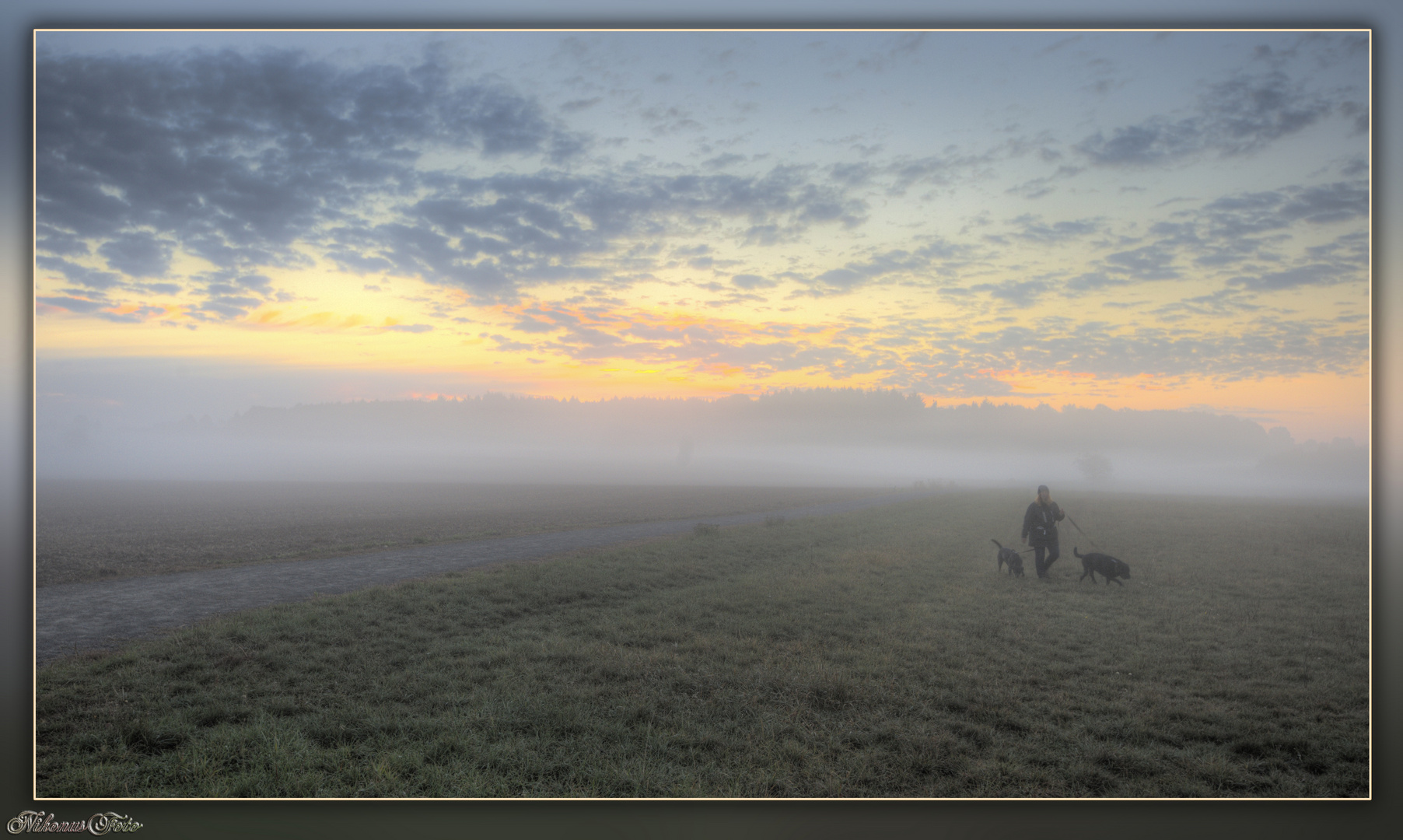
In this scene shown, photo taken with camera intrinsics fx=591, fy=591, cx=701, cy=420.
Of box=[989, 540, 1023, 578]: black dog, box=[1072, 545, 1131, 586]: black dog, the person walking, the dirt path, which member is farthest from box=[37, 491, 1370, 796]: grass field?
box=[989, 540, 1023, 578]: black dog

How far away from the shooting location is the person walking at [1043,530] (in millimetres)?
15594

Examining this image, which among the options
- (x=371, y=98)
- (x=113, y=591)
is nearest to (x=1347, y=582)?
(x=371, y=98)

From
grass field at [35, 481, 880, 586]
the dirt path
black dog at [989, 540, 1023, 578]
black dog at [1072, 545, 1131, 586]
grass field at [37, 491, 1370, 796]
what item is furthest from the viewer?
black dog at [989, 540, 1023, 578]

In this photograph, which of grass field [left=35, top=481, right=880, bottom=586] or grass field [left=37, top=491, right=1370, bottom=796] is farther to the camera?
grass field [left=35, top=481, right=880, bottom=586]

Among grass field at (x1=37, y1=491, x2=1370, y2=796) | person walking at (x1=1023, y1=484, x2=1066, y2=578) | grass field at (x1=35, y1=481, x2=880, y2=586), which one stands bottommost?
grass field at (x1=35, y1=481, x2=880, y2=586)

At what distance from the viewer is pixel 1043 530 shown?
16.0 m

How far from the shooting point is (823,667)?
8.80 m

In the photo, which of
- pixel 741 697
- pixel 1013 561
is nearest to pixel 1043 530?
pixel 1013 561

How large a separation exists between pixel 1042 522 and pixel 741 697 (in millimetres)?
11874

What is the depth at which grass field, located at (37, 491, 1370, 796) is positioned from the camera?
6.30 meters

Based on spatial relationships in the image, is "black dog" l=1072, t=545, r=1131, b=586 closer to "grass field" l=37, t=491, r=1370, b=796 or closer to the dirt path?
"grass field" l=37, t=491, r=1370, b=796

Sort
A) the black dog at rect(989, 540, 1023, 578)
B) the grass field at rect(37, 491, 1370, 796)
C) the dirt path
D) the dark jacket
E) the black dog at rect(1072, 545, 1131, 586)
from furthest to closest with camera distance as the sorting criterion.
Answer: the black dog at rect(989, 540, 1023, 578)
the dark jacket
the black dog at rect(1072, 545, 1131, 586)
the dirt path
the grass field at rect(37, 491, 1370, 796)

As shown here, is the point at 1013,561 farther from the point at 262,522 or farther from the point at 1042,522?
the point at 262,522

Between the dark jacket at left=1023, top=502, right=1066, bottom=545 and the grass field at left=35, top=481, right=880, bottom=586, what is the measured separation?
63.4 feet
